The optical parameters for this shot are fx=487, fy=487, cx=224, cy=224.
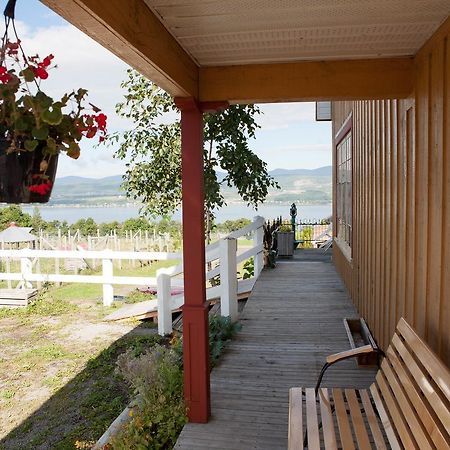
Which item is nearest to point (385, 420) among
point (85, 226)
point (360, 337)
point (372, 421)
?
point (372, 421)

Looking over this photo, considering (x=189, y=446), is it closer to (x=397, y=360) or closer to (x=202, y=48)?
(x=397, y=360)

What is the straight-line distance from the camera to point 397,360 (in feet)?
8.55

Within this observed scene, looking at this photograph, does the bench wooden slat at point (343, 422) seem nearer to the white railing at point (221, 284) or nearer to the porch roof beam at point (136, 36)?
the porch roof beam at point (136, 36)

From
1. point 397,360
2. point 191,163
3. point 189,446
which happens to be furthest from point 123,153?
point 397,360

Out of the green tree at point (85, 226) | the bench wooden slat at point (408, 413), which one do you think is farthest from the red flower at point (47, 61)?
the green tree at point (85, 226)

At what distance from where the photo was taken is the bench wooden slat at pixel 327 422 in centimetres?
226

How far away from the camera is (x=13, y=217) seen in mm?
17594

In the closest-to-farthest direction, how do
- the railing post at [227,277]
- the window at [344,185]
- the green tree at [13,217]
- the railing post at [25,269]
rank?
the railing post at [227,277]
the window at [344,185]
the railing post at [25,269]
the green tree at [13,217]

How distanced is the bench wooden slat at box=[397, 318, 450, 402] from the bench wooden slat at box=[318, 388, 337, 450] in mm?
555

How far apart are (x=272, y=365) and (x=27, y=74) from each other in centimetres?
363

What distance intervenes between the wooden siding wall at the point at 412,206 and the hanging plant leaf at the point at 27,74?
1.94m

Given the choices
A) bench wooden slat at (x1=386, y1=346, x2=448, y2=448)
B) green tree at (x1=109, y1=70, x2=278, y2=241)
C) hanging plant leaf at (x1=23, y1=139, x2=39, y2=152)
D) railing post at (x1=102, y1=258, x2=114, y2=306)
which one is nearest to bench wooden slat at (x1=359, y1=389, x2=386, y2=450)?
bench wooden slat at (x1=386, y1=346, x2=448, y2=448)

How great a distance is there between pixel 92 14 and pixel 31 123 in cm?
42

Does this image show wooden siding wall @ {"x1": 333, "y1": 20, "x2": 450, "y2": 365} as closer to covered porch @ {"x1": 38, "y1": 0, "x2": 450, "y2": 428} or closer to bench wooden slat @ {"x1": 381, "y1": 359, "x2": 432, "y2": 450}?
covered porch @ {"x1": 38, "y1": 0, "x2": 450, "y2": 428}
